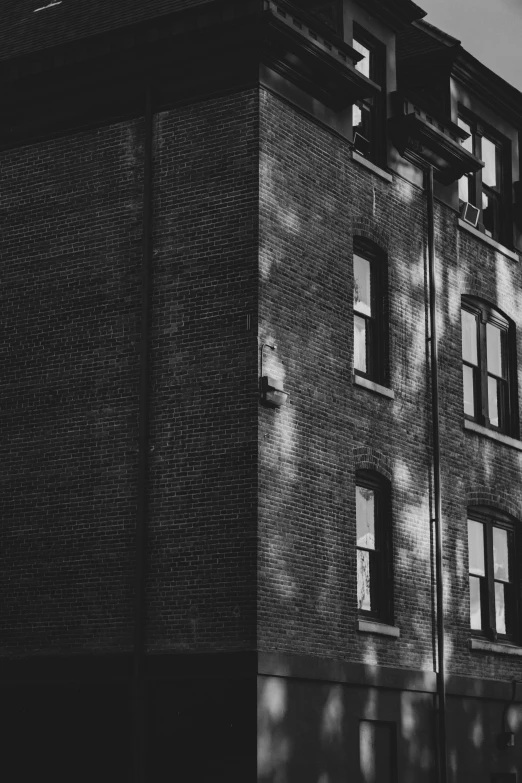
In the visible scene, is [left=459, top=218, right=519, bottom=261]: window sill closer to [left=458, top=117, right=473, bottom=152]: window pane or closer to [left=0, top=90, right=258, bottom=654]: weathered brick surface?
[left=458, top=117, right=473, bottom=152]: window pane

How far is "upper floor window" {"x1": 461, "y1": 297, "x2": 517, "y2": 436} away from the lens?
955 inches

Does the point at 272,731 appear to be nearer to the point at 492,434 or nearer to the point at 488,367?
the point at 492,434

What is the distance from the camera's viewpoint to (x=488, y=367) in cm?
2492

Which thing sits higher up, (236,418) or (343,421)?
(343,421)

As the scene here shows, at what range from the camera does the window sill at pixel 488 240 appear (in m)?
24.6

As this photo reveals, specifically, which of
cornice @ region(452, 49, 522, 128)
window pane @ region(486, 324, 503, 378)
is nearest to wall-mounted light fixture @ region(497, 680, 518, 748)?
window pane @ region(486, 324, 503, 378)

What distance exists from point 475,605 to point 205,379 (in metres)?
7.36

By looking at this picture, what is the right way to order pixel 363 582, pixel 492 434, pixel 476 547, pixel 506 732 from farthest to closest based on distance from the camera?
pixel 492 434
pixel 476 547
pixel 506 732
pixel 363 582

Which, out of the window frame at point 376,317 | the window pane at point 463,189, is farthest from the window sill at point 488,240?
the window frame at point 376,317

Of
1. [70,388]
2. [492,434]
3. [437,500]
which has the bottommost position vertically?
[437,500]

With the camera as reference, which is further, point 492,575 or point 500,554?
point 500,554

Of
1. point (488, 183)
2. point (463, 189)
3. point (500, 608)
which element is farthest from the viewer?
point (488, 183)

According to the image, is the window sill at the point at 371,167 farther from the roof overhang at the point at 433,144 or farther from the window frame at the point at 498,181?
the window frame at the point at 498,181

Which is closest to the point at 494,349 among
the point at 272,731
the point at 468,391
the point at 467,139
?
the point at 468,391
